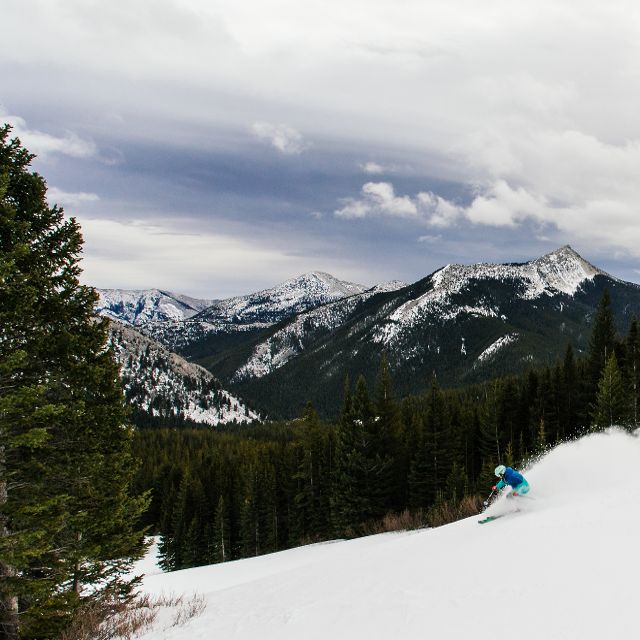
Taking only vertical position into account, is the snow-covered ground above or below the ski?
above

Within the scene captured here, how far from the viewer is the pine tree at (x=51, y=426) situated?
32.9 ft

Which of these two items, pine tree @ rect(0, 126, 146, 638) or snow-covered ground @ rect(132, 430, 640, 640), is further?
pine tree @ rect(0, 126, 146, 638)

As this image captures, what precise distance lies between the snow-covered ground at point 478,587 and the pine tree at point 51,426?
10.8 feet

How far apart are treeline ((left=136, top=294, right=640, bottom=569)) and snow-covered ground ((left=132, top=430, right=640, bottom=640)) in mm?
22072

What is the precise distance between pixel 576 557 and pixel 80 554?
11.4 metres

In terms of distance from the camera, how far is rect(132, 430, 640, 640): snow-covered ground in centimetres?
682

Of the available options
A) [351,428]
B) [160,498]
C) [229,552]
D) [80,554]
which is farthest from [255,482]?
[80,554]

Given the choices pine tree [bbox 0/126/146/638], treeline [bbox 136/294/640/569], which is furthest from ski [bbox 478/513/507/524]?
treeline [bbox 136/294/640/569]

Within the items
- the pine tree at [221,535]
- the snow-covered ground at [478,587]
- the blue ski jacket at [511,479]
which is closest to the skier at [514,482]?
the blue ski jacket at [511,479]

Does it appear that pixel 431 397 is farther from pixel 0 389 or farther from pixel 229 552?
pixel 0 389

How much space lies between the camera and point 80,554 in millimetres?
11578

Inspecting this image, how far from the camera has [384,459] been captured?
42.7 meters

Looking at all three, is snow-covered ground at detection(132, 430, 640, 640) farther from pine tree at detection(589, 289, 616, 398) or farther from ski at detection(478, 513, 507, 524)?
pine tree at detection(589, 289, 616, 398)

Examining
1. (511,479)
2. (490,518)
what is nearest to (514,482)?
(511,479)
